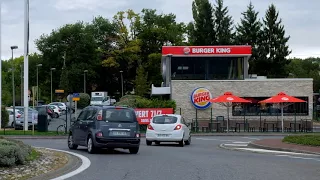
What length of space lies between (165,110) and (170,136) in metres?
14.7

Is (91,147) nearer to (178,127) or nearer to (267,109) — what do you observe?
(178,127)

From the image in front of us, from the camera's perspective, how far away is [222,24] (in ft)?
270

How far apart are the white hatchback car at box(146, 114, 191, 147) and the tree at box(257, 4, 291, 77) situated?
184 ft

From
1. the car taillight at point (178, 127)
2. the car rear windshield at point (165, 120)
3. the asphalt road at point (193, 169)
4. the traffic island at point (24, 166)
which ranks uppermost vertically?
the car rear windshield at point (165, 120)

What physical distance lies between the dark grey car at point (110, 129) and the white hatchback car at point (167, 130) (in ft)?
19.3

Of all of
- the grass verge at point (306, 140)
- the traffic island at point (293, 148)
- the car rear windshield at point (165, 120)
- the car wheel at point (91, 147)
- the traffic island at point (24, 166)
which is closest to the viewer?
the traffic island at point (24, 166)

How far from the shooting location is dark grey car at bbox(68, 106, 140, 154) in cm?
1950

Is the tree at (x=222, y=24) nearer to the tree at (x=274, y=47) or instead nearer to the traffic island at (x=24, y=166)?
the tree at (x=274, y=47)

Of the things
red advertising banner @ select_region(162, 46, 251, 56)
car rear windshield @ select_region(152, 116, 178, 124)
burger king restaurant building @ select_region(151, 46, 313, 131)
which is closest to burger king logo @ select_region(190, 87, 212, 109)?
burger king restaurant building @ select_region(151, 46, 313, 131)

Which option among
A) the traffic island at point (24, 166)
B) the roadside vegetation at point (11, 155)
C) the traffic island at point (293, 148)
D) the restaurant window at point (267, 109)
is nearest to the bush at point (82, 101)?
the restaurant window at point (267, 109)

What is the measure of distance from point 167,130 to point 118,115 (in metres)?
6.63

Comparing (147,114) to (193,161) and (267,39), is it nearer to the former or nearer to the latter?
(193,161)

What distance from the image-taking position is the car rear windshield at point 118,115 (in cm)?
1981

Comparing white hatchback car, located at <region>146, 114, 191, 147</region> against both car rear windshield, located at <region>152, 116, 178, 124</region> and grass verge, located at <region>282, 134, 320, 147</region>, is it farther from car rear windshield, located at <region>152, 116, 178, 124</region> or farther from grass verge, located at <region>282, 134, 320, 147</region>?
grass verge, located at <region>282, 134, 320, 147</region>
